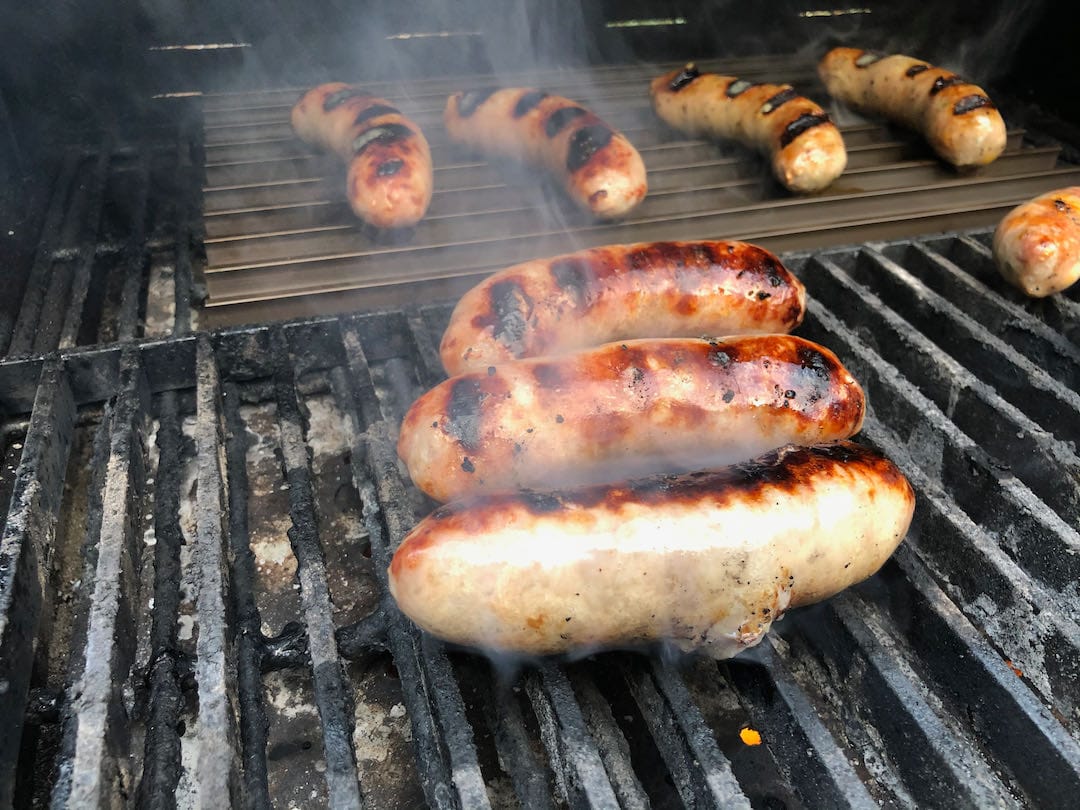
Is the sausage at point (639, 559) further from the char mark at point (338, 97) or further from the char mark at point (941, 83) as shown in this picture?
the char mark at point (941, 83)

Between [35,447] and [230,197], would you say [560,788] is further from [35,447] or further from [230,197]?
[230,197]

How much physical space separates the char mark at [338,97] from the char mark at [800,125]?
2.22 metres

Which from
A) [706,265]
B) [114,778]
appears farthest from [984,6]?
[114,778]

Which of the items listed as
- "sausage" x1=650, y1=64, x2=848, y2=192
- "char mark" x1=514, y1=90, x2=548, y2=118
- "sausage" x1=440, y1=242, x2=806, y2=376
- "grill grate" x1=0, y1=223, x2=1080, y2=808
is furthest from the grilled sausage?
"sausage" x1=650, y1=64, x2=848, y2=192

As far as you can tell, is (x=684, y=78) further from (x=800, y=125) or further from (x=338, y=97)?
(x=338, y=97)

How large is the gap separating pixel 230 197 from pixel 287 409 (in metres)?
1.49

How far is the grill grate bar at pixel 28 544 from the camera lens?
1.93m

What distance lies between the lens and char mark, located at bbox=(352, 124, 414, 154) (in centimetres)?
364

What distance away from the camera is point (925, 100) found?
4.35 m

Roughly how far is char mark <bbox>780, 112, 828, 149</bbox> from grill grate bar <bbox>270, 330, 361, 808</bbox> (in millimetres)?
2690

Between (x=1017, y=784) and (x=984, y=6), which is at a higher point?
(x=984, y=6)

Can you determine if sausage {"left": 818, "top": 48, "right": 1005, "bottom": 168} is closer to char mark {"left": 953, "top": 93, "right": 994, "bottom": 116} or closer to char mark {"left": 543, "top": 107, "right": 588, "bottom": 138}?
char mark {"left": 953, "top": 93, "right": 994, "bottom": 116}

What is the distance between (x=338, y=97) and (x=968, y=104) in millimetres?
3300

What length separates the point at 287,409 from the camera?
9.47ft
